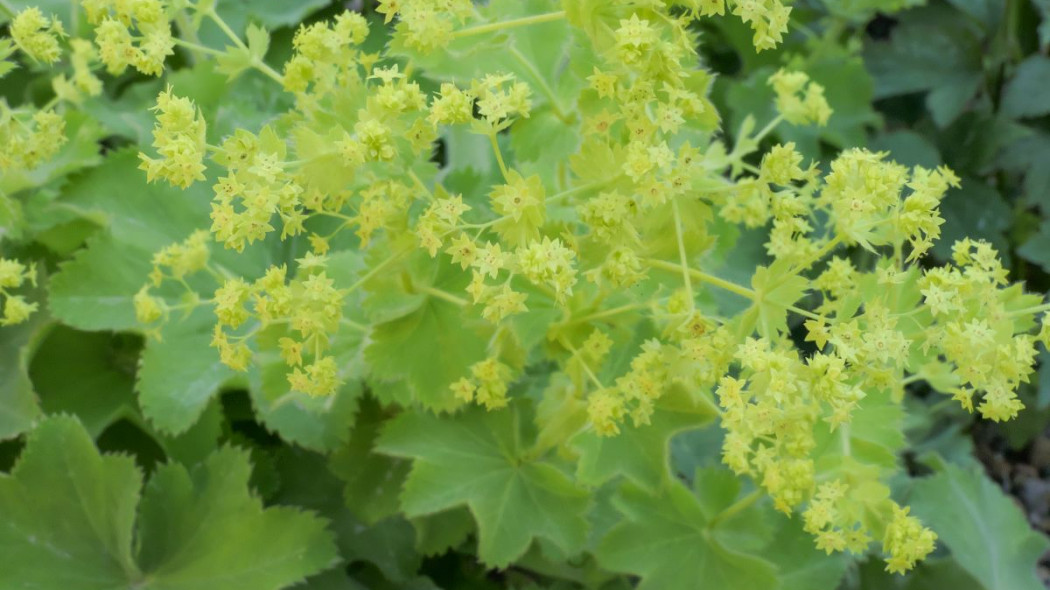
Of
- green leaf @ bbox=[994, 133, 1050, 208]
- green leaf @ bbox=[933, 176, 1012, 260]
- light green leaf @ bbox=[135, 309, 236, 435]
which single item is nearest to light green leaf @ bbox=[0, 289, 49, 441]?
light green leaf @ bbox=[135, 309, 236, 435]

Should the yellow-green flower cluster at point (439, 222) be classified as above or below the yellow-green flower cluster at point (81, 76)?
above

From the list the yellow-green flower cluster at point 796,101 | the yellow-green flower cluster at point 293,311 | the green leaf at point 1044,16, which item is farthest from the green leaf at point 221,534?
the green leaf at point 1044,16

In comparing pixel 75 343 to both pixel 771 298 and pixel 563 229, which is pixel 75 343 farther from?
pixel 771 298

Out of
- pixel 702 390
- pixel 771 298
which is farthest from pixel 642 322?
pixel 771 298

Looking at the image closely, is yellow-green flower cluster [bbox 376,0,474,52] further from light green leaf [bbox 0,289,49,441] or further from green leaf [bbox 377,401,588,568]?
light green leaf [bbox 0,289,49,441]

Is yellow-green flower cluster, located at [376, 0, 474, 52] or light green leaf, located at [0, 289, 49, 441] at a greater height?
yellow-green flower cluster, located at [376, 0, 474, 52]

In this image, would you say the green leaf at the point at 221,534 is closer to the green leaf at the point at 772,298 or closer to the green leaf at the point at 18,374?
the green leaf at the point at 18,374

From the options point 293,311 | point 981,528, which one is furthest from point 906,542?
point 981,528
